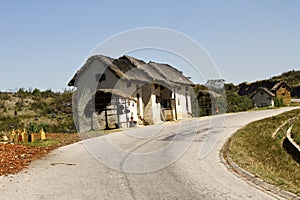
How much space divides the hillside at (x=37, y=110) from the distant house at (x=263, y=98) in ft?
110

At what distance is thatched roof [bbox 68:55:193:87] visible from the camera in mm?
34906

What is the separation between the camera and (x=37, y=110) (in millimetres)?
41344

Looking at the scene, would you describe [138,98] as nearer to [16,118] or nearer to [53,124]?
[53,124]

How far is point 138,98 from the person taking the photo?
37.7 m

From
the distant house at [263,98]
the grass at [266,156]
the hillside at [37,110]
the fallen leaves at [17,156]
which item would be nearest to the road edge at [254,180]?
the grass at [266,156]

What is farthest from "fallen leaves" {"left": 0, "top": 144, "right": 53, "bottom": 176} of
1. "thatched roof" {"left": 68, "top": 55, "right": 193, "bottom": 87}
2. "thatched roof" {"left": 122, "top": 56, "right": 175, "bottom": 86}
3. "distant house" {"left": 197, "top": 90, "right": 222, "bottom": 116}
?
"distant house" {"left": 197, "top": 90, "right": 222, "bottom": 116}

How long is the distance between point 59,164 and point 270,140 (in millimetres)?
13400

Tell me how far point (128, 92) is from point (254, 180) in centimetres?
2558

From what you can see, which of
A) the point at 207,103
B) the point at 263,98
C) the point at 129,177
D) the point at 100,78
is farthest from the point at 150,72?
the point at 263,98

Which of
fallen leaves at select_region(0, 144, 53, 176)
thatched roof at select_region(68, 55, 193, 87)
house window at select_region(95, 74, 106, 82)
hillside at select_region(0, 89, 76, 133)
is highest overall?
thatched roof at select_region(68, 55, 193, 87)

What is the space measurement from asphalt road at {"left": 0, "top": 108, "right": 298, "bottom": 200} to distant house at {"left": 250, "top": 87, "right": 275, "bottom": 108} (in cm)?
4804

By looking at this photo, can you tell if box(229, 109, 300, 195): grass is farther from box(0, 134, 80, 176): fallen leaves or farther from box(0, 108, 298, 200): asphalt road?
box(0, 134, 80, 176): fallen leaves

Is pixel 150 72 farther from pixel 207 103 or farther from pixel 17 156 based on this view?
pixel 17 156

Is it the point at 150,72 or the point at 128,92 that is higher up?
the point at 150,72
